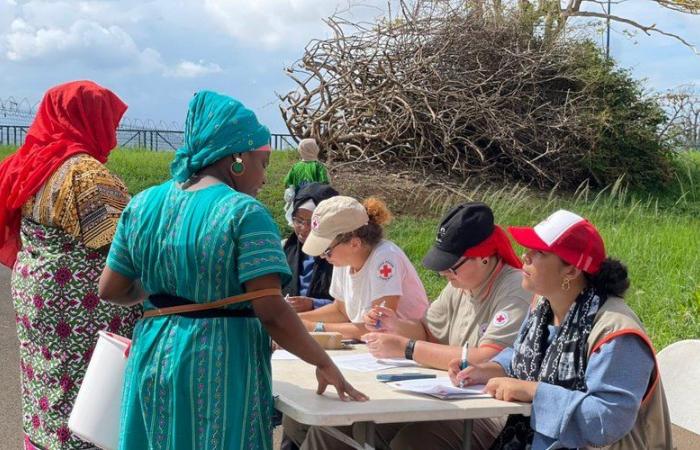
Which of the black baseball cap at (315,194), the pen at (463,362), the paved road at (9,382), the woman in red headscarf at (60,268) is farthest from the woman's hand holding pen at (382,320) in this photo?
the paved road at (9,382)

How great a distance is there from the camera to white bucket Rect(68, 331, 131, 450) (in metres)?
2.67

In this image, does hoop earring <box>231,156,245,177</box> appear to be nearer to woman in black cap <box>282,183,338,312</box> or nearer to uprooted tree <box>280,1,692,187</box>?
woman in black cap <box>282,183,338,312</box>

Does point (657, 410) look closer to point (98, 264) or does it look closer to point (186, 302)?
point (186, 302)

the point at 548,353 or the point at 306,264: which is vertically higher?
the point at 548,353

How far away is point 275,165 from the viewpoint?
13703 millimetres

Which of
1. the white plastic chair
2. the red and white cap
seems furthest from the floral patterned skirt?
the white plastic chair

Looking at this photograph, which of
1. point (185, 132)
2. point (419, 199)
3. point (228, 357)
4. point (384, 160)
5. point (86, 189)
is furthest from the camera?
point (384, 160)

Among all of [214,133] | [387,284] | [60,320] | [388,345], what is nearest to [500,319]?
[388,345]

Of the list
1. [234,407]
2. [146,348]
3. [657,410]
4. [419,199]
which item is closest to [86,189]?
[146,348]

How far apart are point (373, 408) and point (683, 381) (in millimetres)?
1218

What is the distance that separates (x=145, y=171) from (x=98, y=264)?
1051 cm

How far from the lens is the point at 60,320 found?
3057 millimetres

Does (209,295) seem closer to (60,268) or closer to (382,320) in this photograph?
(60,268)

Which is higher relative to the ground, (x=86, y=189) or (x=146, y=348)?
(x=86, y=189)
